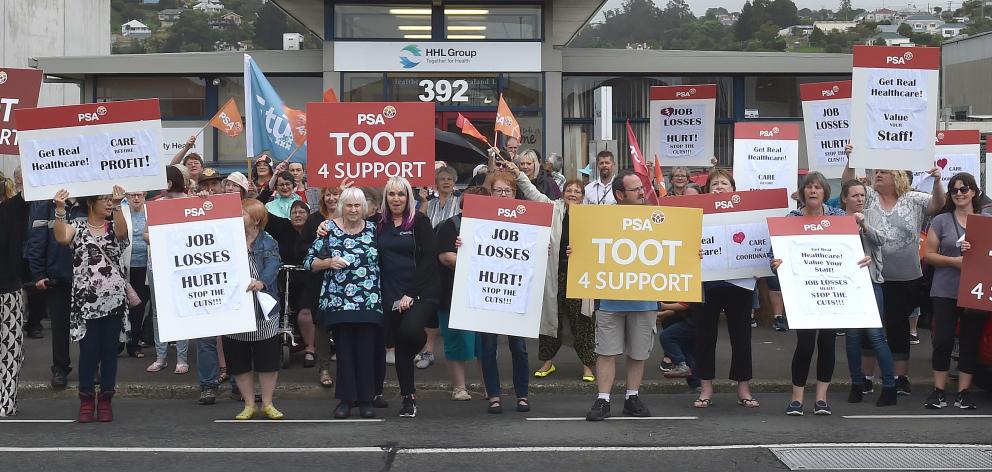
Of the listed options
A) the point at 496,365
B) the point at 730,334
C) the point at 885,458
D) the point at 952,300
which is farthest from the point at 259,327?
the point at 952,300

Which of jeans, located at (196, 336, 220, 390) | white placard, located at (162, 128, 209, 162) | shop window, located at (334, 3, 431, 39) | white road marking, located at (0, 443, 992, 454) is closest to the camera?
white road marking, located at (0, 443, 992, 454)

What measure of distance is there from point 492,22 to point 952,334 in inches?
519

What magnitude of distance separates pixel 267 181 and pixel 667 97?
5344 mm

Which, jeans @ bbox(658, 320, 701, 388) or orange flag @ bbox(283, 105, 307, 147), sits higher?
orange flag @ bbox(283, 105, 307, 147)

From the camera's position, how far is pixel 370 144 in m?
11.1

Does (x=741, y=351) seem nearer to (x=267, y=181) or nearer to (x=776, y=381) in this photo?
(x=776, y=381)

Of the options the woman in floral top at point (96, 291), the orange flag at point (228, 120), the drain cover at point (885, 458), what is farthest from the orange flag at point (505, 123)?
the drain cover at point (885, 458)

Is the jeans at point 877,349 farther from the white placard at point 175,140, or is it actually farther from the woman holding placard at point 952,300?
the white placard at point 175,140

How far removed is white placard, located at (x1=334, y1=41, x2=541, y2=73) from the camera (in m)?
21.3

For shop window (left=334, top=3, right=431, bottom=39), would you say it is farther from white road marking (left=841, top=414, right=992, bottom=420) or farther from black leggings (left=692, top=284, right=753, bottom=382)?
white road marking (left=841, top=414, right=992, bottom=420)

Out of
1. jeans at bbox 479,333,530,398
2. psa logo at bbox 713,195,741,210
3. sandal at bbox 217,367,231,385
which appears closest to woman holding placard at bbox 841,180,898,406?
psa logo at bbox 713,195,741,210

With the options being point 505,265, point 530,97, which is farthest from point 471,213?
point 530,97

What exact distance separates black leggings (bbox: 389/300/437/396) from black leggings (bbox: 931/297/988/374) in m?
4.06

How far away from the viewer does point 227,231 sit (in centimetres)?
921
